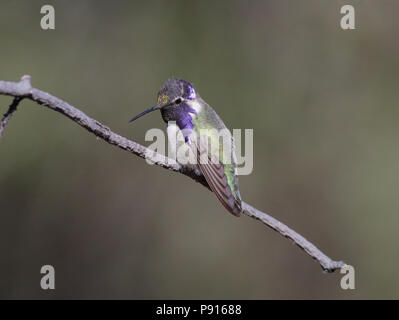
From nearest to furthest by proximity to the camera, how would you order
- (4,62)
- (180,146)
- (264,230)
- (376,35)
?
1. (180,146)
2. (4,62)
3. (264,230)
4. (376,35)

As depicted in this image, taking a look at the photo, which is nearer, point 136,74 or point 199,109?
point 199,109

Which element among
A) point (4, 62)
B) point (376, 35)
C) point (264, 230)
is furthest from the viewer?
point (376, 35)

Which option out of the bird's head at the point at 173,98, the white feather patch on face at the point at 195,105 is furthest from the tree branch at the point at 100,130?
the white feather patch on face at the point at 195,105

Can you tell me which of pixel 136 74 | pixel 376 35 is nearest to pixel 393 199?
pixel 376 35

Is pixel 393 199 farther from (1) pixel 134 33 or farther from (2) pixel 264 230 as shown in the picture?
(1) pixel 134 33

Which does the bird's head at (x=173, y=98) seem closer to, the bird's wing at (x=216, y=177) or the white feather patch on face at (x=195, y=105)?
the white feather patch on face at (x=195, y=105)

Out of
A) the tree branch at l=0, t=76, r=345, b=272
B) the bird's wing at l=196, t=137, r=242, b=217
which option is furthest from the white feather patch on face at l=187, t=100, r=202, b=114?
the tree branch at l=0, t=76, r=345, b=272
